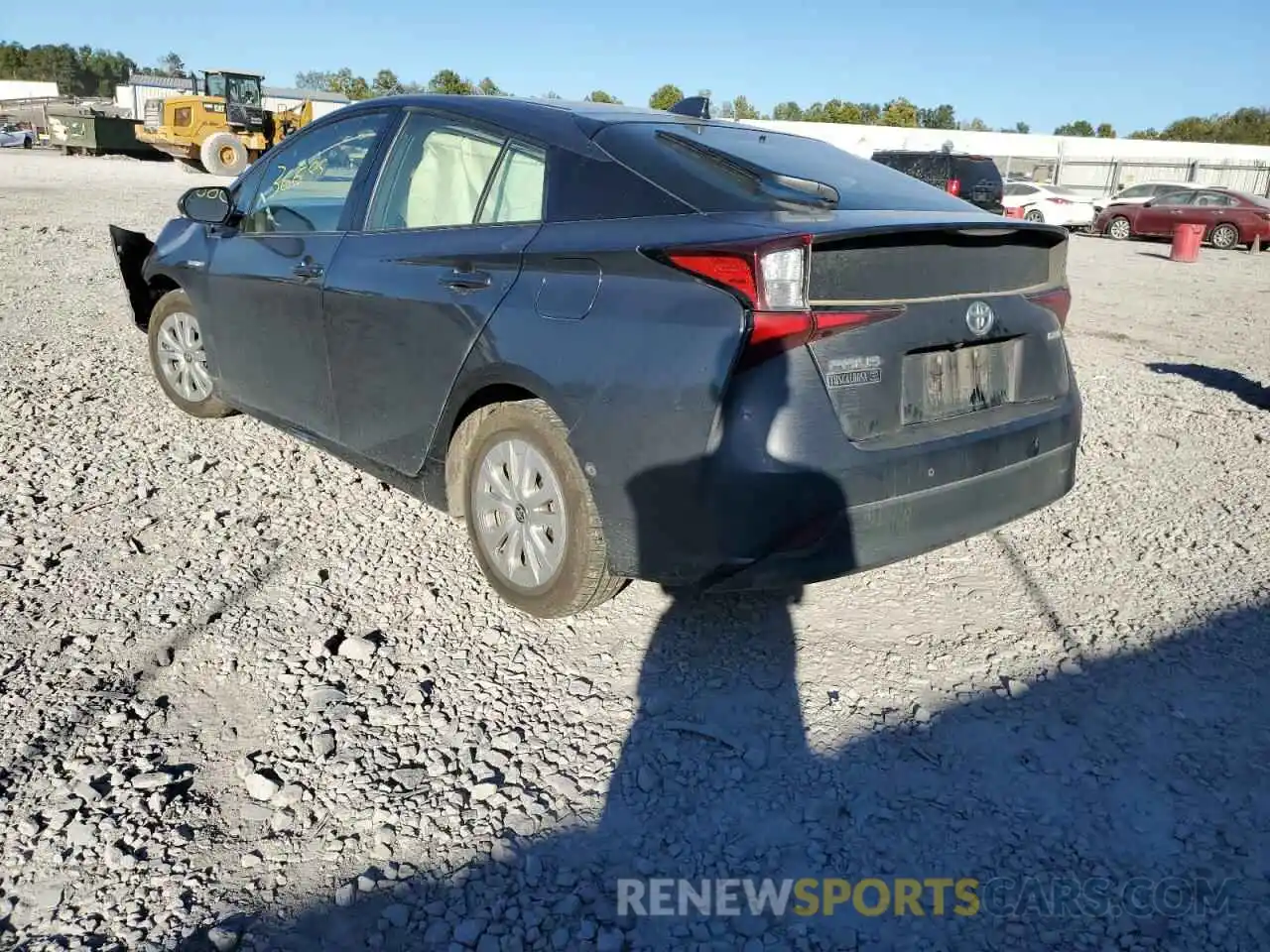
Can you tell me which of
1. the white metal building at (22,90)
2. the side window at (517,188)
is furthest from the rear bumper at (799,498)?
the white metal building at (22,90)

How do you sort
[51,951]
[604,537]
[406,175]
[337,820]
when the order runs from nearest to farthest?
[51,951] → [337,820] → [604,537] → [406,175]

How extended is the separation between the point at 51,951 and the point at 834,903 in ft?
5.46

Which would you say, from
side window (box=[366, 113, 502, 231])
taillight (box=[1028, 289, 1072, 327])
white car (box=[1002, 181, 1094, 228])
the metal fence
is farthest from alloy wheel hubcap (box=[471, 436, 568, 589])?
the metal fence

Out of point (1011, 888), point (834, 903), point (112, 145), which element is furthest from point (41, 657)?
point (112, 145)

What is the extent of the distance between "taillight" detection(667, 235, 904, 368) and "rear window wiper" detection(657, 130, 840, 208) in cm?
40

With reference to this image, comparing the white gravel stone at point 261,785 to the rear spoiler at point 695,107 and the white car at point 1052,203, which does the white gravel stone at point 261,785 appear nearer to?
the rear spoiler at point 695,107

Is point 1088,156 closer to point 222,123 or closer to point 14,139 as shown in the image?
point 222,123

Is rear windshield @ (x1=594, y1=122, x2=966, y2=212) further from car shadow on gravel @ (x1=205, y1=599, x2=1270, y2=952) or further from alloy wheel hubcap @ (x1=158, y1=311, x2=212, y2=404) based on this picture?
alloy wheel hubcap @ (x1=158, y1=311, x2=212, y2=404)

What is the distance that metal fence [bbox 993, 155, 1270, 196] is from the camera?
4038cm

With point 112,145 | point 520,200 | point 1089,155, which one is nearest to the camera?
point 520,200

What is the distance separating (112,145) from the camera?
4003 centimetres

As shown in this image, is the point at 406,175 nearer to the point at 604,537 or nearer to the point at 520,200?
the point at 520,200

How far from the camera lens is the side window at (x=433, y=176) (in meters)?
3.43

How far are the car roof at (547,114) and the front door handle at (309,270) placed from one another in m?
0.72
